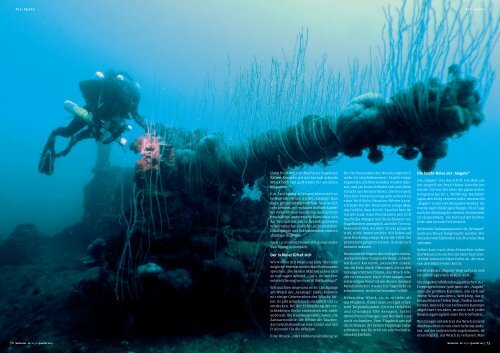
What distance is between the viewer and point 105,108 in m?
6.45

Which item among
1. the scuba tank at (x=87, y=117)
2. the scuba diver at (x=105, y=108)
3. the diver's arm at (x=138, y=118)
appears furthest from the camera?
the diver's arm at (x=138, y=118)

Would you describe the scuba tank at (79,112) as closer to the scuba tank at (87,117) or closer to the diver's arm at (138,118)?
the scuba tank at (87,117)

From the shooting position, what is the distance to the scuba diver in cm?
629

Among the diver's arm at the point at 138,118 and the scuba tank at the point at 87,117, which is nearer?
the scuba tank at the point at 87,117

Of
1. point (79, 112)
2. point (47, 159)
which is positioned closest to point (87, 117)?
point (79, 112)

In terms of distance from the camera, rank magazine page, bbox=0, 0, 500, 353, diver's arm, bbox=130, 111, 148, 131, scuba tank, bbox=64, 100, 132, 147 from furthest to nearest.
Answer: diver's arm, bbox=130, 111, 148, 131, scuba tank, bbox=64, 100, 132, 147, magazine page, bbox=0, 0, 500, 353

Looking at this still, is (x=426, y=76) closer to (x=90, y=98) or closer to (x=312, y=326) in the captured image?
(x=312, y=326)

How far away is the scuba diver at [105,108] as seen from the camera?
6.29m

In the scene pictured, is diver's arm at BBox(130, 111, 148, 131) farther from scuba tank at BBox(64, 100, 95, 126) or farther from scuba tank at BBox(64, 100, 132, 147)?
scuba tank at BBox(64, 100, 95, 126)

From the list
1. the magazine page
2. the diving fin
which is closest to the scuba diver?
the diving fin

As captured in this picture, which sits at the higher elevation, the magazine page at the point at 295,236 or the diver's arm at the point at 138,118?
the diver's arm at the point at 138,118

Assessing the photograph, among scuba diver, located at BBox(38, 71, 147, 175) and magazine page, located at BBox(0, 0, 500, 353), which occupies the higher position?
scuba diver, located at BBox(38, 71, 147, 175)

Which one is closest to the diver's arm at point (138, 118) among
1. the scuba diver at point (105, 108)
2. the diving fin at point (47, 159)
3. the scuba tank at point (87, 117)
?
the scuba diver at point (105, 108)

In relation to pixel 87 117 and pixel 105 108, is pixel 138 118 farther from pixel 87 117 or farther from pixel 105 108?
pixel 87 117
